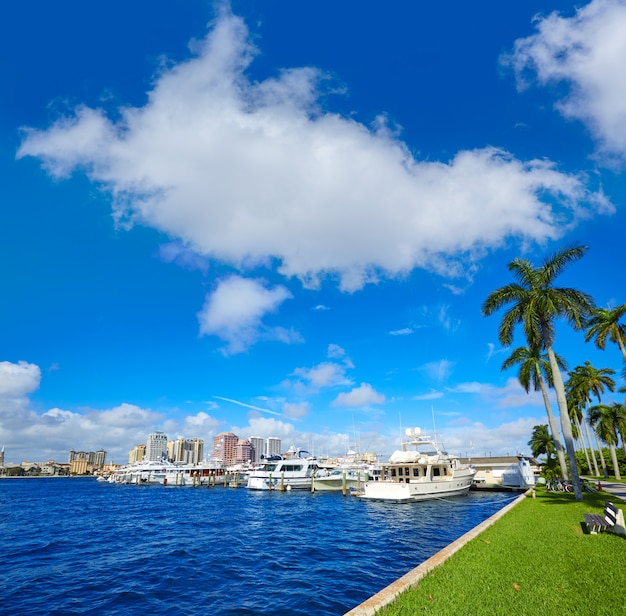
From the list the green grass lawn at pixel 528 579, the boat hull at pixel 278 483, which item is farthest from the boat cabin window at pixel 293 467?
the green grass lawn at pixel 528 579

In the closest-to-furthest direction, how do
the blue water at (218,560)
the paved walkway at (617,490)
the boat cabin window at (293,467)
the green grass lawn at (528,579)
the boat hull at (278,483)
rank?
the green grass lawn at (528,579) → the blue water at (218,560) → the paved walkway at (617,490) → the boat hull at (278,483) → the boat cabin window at (293,467)

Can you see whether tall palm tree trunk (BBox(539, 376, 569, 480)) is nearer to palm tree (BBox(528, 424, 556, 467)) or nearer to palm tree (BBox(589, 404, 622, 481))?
palm tree (BBox(589, 404, 622, 481))

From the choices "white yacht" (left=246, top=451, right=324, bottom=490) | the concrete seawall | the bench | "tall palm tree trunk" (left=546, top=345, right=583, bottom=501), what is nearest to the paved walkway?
"tall palm tree trunk" (left=546, top=345, right=583, bottom=501)

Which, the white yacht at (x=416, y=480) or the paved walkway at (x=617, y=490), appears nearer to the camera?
the paved walkway at (x=617, y=490)

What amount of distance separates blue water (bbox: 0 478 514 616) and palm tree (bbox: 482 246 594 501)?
42.4 ft

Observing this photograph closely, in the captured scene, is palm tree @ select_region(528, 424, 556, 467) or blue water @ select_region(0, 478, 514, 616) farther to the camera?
palm tree @ select_region(528, 424, 556, 467)

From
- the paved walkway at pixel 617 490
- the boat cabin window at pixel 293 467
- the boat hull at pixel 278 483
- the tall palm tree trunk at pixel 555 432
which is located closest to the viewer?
the paved walkway at pixel 617 490

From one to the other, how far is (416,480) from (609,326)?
2445cm

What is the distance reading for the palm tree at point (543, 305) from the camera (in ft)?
86.3

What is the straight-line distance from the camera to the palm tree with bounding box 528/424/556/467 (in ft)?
261

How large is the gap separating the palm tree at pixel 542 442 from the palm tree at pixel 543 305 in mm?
63067

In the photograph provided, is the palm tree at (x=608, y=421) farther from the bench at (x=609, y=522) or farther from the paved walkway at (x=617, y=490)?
the bench at (x=609, y=522)

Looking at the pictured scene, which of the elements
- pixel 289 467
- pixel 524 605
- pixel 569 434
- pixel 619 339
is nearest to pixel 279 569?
pixel 524 605

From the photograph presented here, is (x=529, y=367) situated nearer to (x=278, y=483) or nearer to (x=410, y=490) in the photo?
(x=410, y=490)
